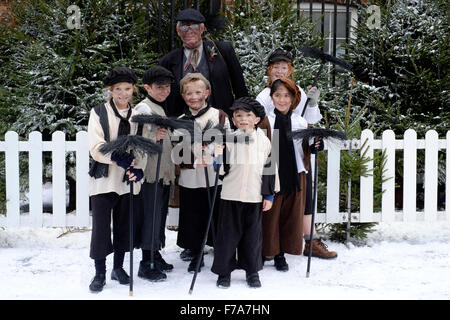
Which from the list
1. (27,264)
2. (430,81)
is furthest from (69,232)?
(430,81)

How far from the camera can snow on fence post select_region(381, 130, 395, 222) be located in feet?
16.7

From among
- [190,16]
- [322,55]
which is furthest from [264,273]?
[190,16]

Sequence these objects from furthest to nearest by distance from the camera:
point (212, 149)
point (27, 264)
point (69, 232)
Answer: point (69, 232)
point (27, 264)
point (212, 149)

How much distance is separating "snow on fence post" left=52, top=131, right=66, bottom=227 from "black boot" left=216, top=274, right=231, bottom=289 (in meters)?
1.86

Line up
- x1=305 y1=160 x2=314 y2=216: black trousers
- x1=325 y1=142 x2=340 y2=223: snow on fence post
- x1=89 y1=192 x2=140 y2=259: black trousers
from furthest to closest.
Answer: x1=325 y1=142 x2=340 y2=223: snow on fence post, x1=305 y1=160 x2=314 y2=216: black trousers, x1=89 y1=192 x2=140 y2=259: black trousers

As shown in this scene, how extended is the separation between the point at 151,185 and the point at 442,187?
13.2 feet

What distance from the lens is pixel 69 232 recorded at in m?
5.47

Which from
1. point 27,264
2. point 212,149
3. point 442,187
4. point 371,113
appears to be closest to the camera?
point 212,149

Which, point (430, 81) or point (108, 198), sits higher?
point (430, 81)

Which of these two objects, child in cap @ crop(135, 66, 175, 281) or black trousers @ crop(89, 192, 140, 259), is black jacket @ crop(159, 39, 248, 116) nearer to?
child in cap @ crop(135, 66, 175, 281)

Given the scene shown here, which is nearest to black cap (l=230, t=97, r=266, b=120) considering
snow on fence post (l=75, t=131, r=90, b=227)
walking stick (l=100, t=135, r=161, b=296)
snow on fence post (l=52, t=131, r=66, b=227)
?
walking stick (l=100, t=135, r=161, b=296)

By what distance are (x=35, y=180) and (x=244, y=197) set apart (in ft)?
7.36

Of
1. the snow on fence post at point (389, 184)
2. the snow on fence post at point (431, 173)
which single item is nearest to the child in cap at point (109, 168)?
the snow on fence post at point (389, 184)

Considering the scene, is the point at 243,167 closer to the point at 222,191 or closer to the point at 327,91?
the point at 222,191
